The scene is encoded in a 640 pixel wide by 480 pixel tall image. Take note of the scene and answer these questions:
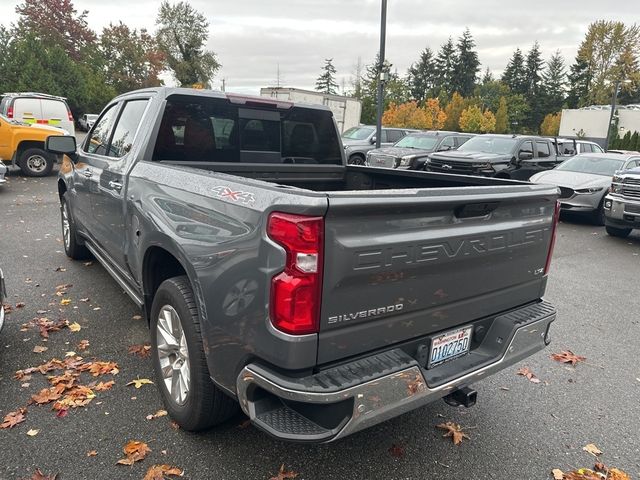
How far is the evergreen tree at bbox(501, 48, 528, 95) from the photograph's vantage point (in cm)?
8107

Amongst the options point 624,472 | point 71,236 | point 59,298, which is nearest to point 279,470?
point 624,472

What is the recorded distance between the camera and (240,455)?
2.74 meters

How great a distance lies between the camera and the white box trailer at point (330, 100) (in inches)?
898

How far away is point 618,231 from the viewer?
31.7 feet

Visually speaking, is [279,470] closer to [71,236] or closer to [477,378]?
[477,378]

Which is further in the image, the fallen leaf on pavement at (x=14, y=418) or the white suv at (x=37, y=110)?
the white suv at (x=37, y=110)

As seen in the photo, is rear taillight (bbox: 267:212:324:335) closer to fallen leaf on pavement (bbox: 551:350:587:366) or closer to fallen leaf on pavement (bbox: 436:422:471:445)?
fallen leaf on pavement (bbox: 436:422:471:445)

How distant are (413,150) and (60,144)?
1280cm

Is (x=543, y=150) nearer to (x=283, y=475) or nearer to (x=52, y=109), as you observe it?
(x=283, y=475)

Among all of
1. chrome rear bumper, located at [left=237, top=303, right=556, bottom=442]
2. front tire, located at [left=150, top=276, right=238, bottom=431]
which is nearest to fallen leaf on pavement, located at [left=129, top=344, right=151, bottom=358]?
front tire, located at [left=150, top=276, right=238, bottom=431]

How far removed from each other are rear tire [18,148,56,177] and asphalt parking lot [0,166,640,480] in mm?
9720

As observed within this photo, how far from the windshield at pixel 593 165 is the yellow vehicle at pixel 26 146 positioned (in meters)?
12.9

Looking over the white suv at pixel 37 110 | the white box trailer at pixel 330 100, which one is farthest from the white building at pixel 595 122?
the white suv at pixel 37 110

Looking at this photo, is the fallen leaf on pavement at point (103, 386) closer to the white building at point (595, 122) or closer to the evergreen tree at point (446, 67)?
the white building at point (595, 122)
